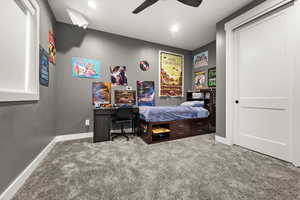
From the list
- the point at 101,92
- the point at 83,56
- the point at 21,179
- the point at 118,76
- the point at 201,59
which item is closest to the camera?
the point at 21,179

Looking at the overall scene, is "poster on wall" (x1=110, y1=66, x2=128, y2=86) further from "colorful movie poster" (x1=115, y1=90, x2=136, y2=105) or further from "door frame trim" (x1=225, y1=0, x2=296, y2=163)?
"door frame trim" (x1=225, y1=0, x2=296, y2=163)

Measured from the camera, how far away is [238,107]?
2.34 m

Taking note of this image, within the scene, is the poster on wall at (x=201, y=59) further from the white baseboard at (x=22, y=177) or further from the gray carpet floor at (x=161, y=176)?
the white baseboard at (x=22, y=177)

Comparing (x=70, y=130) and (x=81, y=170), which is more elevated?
(x=70, y=130)

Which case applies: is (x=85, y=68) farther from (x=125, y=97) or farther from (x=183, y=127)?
(x=183, y=127)

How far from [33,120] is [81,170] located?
0.96 m

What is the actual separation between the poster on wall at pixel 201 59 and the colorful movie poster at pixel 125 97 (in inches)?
99.3

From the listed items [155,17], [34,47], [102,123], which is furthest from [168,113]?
[34,47]

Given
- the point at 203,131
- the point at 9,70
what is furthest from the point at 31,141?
the point at 203,131

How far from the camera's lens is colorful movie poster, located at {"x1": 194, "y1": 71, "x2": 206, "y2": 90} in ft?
12.6

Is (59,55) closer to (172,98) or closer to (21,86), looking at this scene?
(21,86)

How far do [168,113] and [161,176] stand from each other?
142cm

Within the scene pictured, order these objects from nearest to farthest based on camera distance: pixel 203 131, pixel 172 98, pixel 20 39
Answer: pixel 20 39
pixel 203 131
pixel 172 98

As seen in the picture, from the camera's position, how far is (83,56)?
286cm
